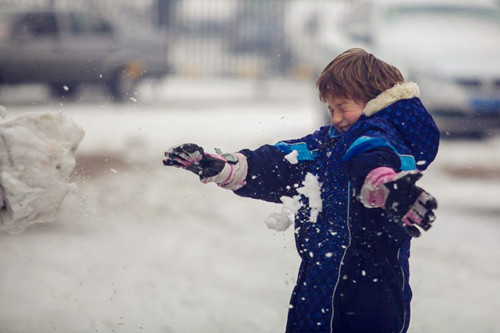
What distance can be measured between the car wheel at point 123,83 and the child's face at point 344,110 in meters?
9.81

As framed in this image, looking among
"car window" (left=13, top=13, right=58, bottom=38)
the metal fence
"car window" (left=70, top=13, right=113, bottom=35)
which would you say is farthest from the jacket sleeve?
the metal fence

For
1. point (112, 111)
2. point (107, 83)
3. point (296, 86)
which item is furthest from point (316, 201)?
point (296, 86)

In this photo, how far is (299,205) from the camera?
2.46 meters

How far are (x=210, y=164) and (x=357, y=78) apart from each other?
51 centimetres

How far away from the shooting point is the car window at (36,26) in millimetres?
12422

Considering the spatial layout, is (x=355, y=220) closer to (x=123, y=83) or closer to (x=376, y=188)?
(x=376, y=188)

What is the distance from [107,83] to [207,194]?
21.0 feet

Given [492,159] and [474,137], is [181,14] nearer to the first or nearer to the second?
[474,137]

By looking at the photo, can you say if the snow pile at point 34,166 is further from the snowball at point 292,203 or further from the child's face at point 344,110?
the child's face at point 344,110

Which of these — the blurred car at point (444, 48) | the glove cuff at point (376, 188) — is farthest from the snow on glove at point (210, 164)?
the blurred car at point (444, 48)

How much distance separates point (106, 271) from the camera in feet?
14.5

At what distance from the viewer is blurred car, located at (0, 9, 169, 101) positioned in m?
12.2

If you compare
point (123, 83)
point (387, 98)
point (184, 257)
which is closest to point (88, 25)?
point (123, 83)

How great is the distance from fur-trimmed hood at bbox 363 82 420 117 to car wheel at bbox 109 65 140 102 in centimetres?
989
